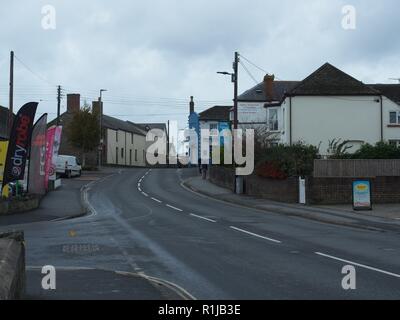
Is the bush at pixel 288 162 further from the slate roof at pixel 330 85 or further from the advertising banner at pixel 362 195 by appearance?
the slate roof at pixel 330 85

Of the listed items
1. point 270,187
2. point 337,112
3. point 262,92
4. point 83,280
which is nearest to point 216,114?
point 262,92

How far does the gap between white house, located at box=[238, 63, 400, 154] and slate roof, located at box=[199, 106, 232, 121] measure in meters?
33.9

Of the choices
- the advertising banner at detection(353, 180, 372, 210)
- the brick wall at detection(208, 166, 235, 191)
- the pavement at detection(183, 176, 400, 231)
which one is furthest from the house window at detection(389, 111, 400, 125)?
the advertising banner at detection(353, 180, 372, 210)

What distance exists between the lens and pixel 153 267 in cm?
1180

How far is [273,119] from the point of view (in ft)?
176

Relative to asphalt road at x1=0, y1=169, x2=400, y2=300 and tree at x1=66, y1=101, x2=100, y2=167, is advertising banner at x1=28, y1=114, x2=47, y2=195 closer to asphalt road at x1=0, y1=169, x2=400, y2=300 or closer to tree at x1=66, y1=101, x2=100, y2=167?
asphalt road at x1=0, y1=169, x2=400, y2=300

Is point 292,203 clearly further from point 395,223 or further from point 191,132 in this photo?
point 191,132

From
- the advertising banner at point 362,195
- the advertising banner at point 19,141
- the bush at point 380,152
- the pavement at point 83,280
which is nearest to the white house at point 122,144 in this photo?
the bush at point 380,152

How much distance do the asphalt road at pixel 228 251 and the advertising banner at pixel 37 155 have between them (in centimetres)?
499

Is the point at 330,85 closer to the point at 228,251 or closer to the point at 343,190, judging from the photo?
the point at 343,190

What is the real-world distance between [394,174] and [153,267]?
937 inches

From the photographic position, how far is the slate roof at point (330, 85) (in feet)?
154

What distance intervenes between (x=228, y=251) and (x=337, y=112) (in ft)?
114
